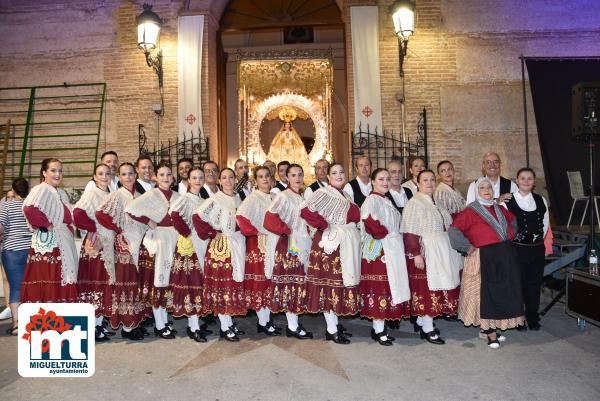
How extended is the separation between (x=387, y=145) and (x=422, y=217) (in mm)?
4167

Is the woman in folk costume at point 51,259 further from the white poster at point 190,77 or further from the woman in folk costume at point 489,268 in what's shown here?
the white poster at point 190,77

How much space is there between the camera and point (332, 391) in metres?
3.41

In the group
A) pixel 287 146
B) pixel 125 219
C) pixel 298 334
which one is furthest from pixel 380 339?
pixel 287 146

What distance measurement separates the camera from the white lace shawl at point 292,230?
455cm

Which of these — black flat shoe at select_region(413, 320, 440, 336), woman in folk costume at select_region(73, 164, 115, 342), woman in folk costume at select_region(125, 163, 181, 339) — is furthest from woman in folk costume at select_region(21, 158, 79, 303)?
black flat shoe at select_region(413, 320, 440, 336)

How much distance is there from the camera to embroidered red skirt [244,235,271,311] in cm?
461

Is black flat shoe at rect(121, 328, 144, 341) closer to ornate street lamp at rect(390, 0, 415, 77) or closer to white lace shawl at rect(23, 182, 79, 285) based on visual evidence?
white lace shawl at rect(23, 182, 79, 285)

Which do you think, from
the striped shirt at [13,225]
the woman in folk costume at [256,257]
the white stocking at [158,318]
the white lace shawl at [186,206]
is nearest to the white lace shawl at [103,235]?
the white stocking at [158,318]

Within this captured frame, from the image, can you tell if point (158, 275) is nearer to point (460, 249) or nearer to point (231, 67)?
point (460, 249)

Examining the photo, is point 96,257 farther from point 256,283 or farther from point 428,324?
point 428,324

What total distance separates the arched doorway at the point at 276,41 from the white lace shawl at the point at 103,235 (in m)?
4.70

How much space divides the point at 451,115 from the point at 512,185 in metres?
3.45

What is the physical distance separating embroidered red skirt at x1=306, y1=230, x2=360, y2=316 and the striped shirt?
3.17 metres

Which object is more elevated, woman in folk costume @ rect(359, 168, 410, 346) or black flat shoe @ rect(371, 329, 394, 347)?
woman in folk costume @ rect(359, 168, 410, 346)
